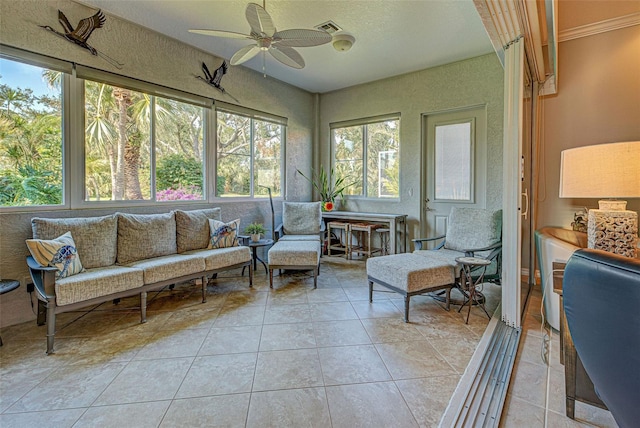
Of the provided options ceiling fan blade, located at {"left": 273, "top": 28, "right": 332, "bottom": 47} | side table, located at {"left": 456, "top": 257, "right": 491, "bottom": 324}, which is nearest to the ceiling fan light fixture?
ceiling fan blade, located at {"left": 273, "top": 28, "right": 332, "bottom": 47}

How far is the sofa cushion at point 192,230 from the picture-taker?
131 inches

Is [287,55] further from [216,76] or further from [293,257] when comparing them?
[293,257]

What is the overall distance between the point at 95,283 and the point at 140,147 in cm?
175

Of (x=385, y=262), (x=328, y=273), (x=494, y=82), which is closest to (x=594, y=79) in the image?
(x=494, y=82)

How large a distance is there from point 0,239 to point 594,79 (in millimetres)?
5825

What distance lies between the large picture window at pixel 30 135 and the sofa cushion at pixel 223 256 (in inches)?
55.5

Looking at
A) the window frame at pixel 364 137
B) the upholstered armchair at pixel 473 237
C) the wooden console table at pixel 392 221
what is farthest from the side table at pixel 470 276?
the window frame at pixel 364 137

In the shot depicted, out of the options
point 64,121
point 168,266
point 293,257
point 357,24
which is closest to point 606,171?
point 357,24

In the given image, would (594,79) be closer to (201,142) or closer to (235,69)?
(235,69)

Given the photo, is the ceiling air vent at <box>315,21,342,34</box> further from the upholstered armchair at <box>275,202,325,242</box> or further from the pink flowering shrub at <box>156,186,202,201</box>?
the pink flowering shrub at <box>156,186,202,201</box>

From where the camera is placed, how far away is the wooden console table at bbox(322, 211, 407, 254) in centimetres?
454

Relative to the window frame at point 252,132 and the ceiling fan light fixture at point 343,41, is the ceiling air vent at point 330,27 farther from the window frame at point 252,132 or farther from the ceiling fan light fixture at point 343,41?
the window frame at point 252,132

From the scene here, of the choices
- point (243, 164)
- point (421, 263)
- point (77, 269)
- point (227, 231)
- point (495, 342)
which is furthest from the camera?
point (243, 164)

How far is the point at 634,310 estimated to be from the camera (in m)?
0.60
